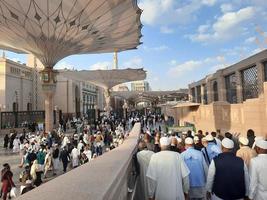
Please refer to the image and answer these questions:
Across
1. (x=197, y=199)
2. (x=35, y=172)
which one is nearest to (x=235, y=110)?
(x=35, y=172)

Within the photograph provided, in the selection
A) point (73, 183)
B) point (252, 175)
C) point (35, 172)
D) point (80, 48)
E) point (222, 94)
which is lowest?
point (35, 172)

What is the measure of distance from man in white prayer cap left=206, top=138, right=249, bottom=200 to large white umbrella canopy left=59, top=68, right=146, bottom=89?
34.3m

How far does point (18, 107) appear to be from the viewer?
4256 cm

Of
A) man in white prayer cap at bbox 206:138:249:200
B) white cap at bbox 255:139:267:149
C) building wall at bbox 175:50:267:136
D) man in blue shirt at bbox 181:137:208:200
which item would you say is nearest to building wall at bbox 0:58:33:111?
building wall at bbox 175:50:267:136

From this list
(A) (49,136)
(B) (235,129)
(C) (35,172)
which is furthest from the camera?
(A) (49,136)

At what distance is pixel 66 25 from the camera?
18.3 m

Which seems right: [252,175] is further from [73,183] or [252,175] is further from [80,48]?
[80,48]

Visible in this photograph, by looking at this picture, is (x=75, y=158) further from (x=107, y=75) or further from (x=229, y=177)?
(x=107, y=75)

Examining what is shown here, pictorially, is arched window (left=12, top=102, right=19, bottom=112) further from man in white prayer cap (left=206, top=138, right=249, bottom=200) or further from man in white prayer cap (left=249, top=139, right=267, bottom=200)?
man in white prayer cap (left=249, top=139, right=267, bottom=200)

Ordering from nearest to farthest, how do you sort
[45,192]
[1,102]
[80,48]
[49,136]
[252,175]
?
[45,192], [252,175], [49,136], [80,48], [1,102]

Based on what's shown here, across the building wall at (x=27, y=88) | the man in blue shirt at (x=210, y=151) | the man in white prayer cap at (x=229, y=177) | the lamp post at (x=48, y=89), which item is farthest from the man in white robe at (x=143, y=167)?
the building wall at (x=27, y=88)

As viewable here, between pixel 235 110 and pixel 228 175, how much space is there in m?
10.4

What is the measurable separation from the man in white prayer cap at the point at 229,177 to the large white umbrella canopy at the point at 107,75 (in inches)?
1351

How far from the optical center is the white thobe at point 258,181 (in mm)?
3504
